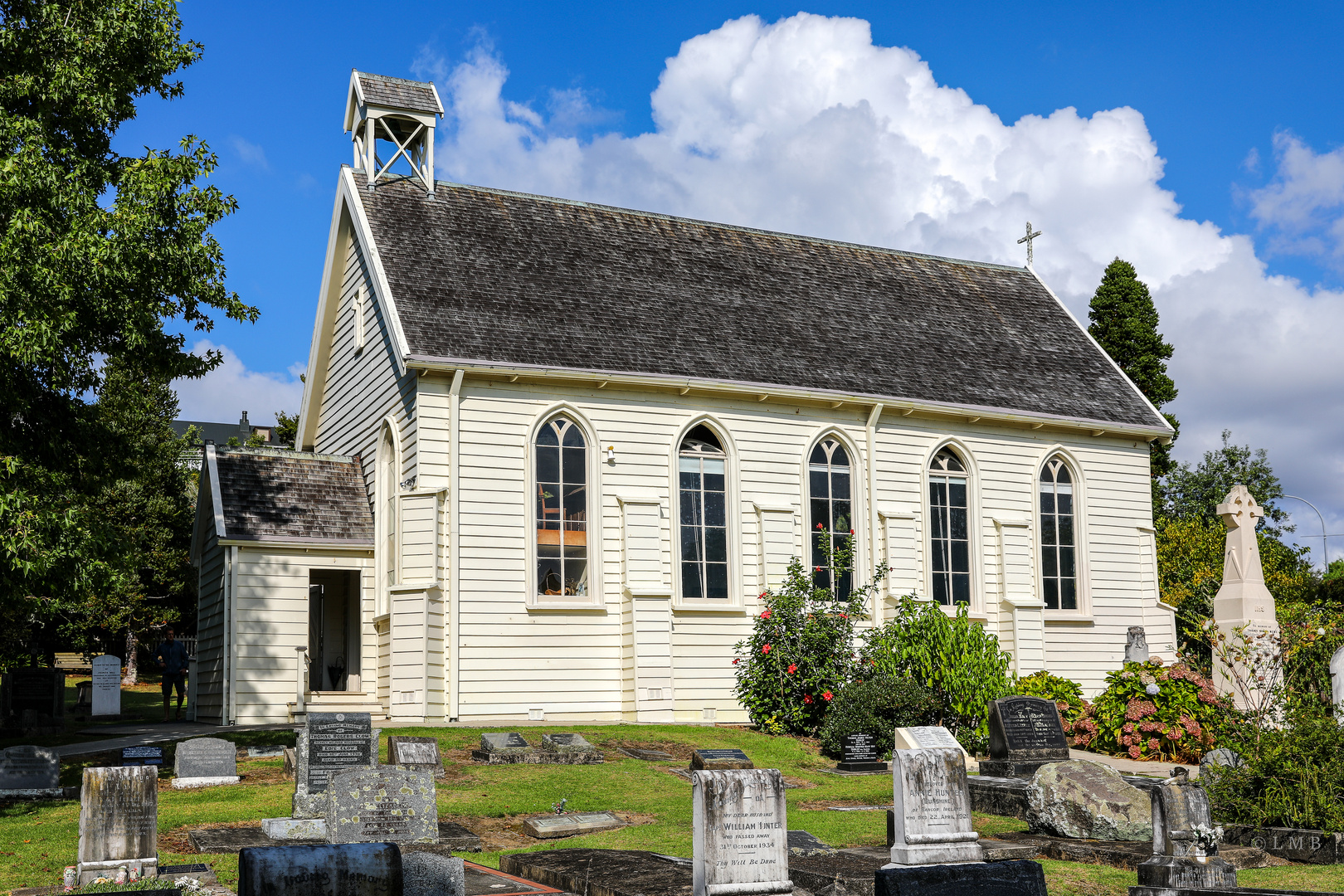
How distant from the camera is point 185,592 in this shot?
43.3 metres

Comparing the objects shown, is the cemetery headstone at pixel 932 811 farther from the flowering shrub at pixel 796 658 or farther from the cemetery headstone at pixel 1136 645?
the cemetery headstone at pixel 1136 645

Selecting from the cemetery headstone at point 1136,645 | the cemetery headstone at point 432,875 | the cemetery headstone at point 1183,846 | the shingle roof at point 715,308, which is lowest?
the cemetery headstone at point 1183,846

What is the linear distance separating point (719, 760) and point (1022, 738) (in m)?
4.05

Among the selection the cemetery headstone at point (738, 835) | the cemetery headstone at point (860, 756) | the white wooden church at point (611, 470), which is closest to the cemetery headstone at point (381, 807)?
the cemetery headstone at point (738, 835)

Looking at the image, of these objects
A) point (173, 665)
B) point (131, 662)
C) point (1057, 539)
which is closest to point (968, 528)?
point (1057, 539)

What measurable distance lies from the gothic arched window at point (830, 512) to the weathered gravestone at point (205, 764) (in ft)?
38.0

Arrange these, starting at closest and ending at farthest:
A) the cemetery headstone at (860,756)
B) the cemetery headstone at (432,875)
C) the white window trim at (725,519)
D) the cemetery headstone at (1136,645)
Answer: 1. the cemetery headstone at (432,875)
2. the cemetery headstone at (860,756)
3. the white window trim at (725,519)
4. the cemetery headstone at (1136,645)

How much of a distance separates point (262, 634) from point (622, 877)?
14.0 meters

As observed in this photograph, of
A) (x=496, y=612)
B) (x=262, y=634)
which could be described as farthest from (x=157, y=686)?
(x=496, y=612)

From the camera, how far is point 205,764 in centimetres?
1606

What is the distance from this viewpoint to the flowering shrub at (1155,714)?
19.4m

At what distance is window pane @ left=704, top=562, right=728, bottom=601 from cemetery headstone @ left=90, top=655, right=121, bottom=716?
15.3 meters

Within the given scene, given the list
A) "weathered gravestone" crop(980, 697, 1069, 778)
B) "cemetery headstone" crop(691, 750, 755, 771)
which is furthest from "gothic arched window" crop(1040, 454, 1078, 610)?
"cemetery headstone" crop(691, 750, 755, 771)

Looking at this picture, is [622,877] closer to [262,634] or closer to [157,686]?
[262,634]
